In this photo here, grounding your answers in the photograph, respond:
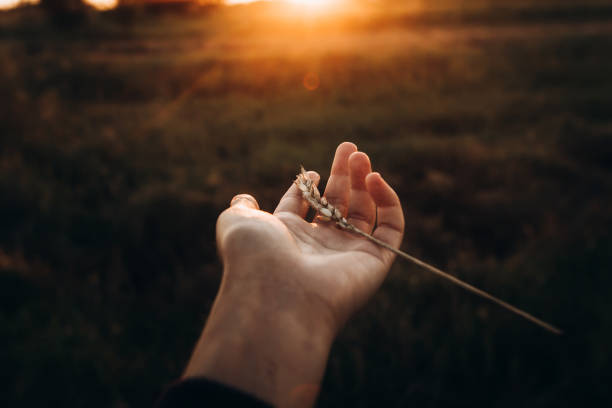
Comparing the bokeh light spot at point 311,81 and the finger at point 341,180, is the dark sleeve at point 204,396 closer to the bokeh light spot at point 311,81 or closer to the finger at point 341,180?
the finger at point 341,180

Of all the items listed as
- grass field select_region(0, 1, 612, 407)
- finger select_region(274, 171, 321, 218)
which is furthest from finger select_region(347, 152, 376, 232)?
grass field select_region(0, 1, 612, 407)

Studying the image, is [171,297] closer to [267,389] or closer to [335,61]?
[267,389]

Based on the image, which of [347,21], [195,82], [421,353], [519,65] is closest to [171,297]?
[421,353]

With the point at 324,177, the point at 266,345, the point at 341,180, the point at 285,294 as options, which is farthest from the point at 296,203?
the point at 324,177

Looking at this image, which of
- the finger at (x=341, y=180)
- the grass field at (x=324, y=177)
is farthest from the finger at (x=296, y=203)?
the grass field at (x=324, y=177)

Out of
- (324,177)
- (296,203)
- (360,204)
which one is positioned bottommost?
(296,203)

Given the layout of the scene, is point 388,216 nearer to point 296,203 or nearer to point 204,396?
point 296,203
